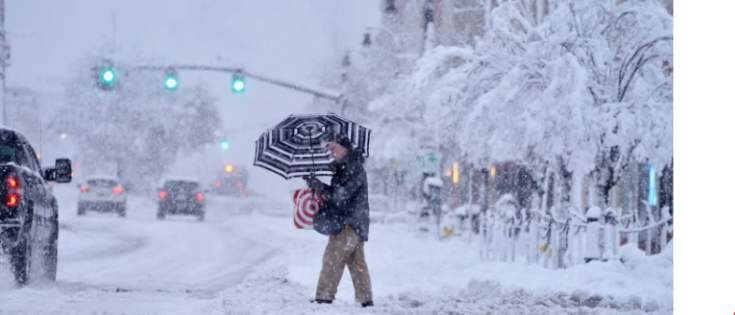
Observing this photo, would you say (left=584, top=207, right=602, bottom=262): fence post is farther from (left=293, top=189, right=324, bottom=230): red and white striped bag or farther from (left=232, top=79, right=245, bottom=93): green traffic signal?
(left=232, top=79, right=245, bottom=93): green traffic signal

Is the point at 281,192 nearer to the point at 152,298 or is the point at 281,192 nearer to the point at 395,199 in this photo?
the point at 395,199

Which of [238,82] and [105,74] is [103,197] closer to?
[238,82]

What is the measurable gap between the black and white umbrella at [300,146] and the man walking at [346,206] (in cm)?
56

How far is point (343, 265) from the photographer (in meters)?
8.60

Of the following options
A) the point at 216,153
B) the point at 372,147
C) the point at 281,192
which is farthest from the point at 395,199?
the point at 216,153

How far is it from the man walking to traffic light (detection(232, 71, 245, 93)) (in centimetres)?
1056

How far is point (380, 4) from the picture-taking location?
27109 mm

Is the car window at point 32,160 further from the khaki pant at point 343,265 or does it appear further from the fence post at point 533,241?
the fence post at point 533,241

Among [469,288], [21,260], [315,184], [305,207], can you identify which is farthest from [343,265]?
[21,260]

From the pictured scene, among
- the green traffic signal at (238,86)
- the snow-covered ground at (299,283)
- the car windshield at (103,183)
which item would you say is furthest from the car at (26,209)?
the car windshield at (103,183)

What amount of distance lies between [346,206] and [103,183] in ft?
78.8

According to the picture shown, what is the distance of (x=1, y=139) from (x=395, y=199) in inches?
1070

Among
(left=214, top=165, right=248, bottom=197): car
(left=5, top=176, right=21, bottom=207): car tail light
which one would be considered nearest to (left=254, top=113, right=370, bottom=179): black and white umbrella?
(left=5, top=176, right=21, bottom=207): car tail light

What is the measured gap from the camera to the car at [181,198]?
29.6m
